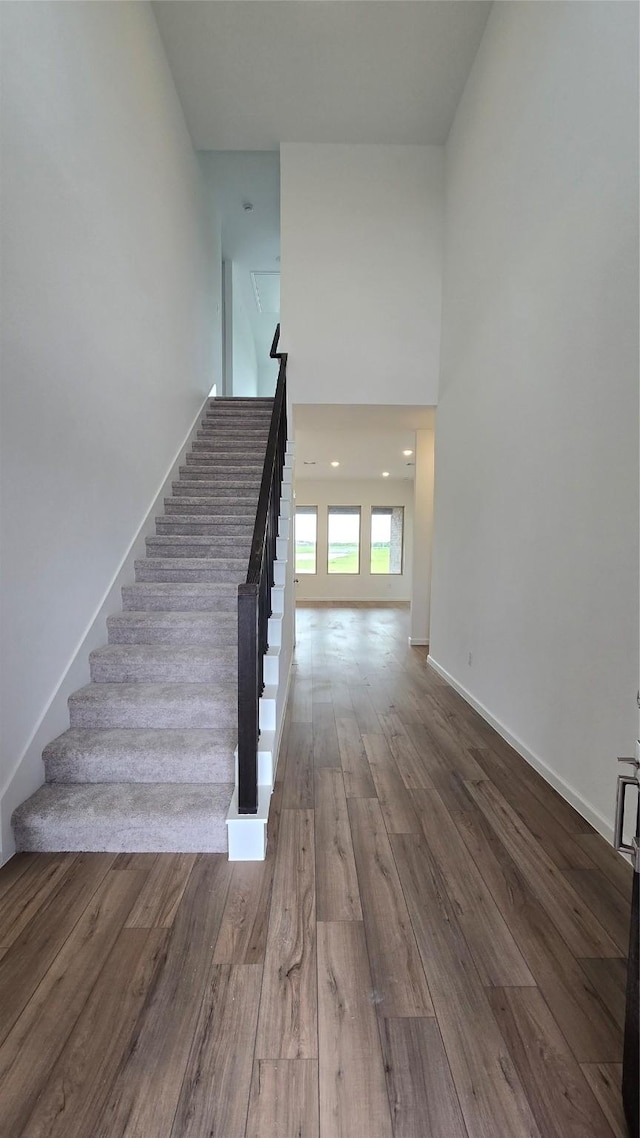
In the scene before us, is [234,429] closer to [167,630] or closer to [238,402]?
[238,402]

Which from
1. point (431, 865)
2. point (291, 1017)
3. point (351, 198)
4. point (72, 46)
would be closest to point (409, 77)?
point (351, 198)

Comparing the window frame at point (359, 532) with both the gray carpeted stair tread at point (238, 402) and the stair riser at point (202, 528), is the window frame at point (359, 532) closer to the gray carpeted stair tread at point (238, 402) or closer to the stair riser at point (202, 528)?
the gray carpeted stair tread at point (238, 402)

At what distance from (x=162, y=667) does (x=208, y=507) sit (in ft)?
5.77

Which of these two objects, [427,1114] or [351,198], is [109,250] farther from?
[427,1114]

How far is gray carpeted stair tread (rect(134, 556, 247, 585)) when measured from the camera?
346 cm

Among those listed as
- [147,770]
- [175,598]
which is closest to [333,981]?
[147,770]

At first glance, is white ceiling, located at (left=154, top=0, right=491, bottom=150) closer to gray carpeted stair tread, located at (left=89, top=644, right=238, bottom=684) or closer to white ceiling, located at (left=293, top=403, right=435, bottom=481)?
white ceiling, located at (left=293, top=403, right=435, bottom=481)

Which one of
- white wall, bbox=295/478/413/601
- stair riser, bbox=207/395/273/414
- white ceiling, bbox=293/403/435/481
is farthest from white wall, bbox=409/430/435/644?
white wall, bbox=295/478/413/601

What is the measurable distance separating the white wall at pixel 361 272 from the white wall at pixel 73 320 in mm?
1315

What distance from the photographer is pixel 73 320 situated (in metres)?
2.52

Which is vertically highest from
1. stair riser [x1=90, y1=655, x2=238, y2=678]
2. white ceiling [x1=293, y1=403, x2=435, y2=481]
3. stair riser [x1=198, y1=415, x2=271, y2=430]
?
white ceiling [x1=293, y1=403, x2=435, y2=481]

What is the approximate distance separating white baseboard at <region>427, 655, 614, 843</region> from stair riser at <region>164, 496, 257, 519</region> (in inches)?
89.5

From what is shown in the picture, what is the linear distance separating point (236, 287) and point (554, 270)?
6.75 meters

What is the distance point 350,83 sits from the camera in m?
4.30
